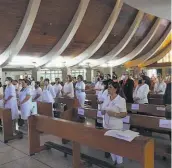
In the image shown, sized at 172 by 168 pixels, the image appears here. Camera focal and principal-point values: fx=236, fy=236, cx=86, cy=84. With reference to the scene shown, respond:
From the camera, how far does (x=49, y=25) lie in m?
11.7

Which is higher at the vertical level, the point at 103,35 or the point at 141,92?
the point at 103,35

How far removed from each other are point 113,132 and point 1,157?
2493mm

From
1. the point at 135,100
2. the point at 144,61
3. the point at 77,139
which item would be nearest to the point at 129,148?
the point at 77,139

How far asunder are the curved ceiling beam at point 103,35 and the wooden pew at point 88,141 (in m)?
9.31

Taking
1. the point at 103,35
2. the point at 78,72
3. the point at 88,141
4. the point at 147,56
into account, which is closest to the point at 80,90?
the point at 88,141

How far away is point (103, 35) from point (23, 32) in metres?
4.97

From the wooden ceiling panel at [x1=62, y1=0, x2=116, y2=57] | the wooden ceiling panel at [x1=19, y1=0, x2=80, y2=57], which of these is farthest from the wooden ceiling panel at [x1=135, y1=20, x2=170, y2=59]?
the wooden ceiling panel at [x1=19, y1=0, x2=80, y2=57]

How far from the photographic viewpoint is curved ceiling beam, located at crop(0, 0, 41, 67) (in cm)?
970

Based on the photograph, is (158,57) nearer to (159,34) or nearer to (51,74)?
(159,34)

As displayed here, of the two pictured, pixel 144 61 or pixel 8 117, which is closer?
pixel 8 117

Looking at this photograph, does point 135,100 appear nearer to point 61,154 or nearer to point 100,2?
point 61,154

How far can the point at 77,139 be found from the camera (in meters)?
3.70

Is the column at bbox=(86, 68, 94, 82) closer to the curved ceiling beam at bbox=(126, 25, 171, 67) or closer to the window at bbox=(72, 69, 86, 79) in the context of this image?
the window at bbox=(72, 69, 86, 79)

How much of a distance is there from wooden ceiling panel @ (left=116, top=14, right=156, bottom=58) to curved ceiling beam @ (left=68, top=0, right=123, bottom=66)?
322cm
